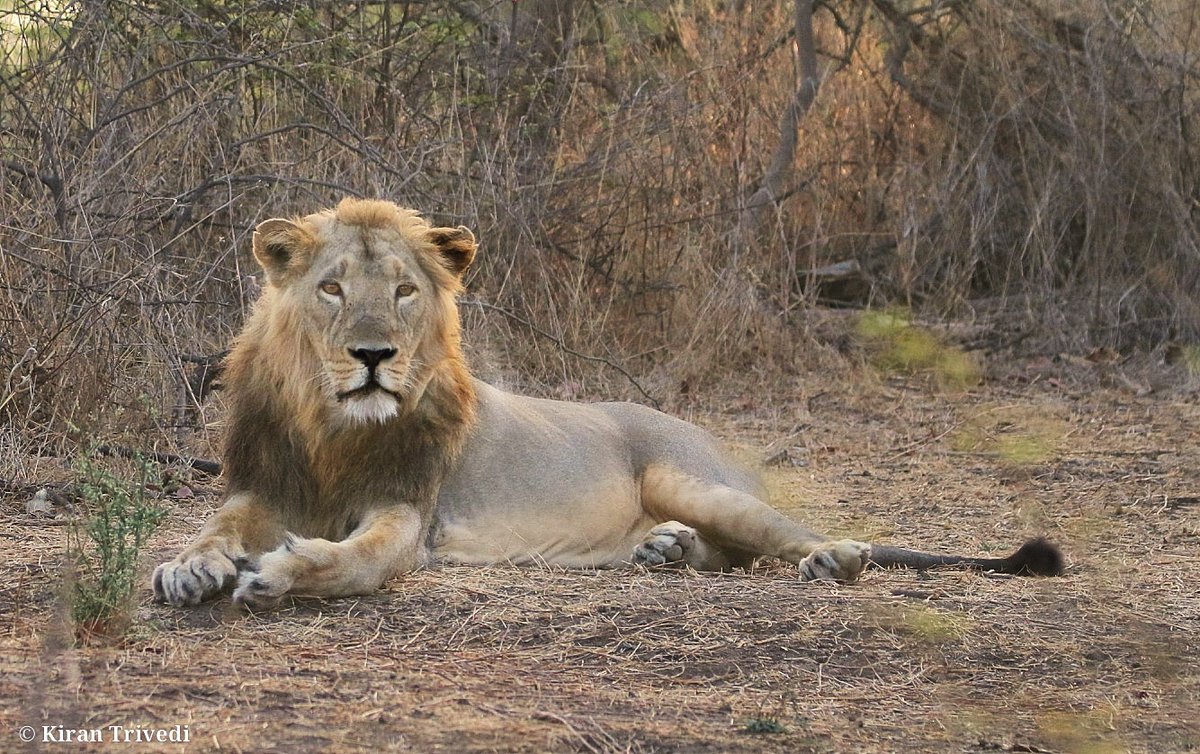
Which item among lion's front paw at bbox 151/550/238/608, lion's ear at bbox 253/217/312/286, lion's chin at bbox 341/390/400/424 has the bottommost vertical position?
lion's front paw at bbox 151/550/238/608

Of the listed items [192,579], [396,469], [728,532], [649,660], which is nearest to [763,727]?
[649,660]

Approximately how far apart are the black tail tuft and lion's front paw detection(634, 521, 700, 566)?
3.58ft

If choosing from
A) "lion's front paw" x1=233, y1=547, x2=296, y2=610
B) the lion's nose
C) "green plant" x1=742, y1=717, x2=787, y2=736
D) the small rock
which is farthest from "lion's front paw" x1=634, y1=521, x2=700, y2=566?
the small rock

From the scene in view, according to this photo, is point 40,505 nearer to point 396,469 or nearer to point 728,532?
point 396,469

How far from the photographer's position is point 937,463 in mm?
8148

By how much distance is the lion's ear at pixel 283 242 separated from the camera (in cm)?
486

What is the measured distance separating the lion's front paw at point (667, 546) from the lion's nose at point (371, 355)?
129cm

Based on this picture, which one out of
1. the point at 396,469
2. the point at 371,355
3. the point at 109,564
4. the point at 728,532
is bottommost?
the point at 728,532

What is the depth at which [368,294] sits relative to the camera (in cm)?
472

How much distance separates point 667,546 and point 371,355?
1.36 m

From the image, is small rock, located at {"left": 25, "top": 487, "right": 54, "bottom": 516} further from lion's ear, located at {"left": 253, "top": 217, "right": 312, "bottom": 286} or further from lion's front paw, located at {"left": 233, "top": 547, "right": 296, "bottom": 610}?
lion's front paw, located at {"left": 233, "top": 547, "right": 296, "bottom": 610}

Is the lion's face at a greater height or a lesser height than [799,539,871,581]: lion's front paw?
greater

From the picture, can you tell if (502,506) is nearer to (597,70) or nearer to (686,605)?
(686,605)

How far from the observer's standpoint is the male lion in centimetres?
463
